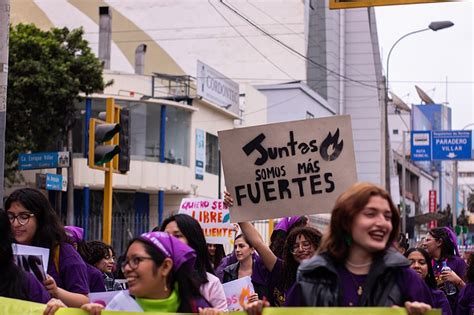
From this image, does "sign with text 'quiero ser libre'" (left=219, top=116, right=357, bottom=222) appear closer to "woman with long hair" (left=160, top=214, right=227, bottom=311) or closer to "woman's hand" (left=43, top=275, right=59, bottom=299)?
"woman with long hair" (left=160, top=214, right=227, bottom=311)

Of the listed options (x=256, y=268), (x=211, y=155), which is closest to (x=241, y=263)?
(x=256, y=268)

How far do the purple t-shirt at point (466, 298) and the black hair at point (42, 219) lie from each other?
3.81 meters

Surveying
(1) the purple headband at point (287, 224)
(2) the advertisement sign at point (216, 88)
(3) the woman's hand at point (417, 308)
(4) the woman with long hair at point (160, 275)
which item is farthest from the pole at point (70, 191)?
(3) the woman's hand at point (417, 308)

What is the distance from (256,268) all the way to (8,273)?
2516 mm

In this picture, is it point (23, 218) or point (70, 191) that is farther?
point (70, 191)

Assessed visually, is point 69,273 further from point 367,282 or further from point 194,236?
point 367,282

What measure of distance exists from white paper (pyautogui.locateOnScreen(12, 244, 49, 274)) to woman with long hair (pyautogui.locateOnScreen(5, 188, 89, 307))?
15 cm

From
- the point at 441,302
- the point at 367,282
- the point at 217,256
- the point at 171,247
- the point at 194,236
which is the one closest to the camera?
the point at 367,282

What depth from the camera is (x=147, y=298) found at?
4941mm

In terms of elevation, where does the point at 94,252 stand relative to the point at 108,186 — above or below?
below

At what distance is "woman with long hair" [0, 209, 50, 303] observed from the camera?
5312mm

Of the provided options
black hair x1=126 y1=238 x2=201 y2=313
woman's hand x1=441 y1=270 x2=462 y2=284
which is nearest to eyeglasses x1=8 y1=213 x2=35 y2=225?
black hair x1=126 y1=238 x2=201 y2=313

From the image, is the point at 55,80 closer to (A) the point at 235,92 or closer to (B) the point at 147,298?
(A) the point at 235,92

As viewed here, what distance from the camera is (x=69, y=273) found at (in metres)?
5.97
